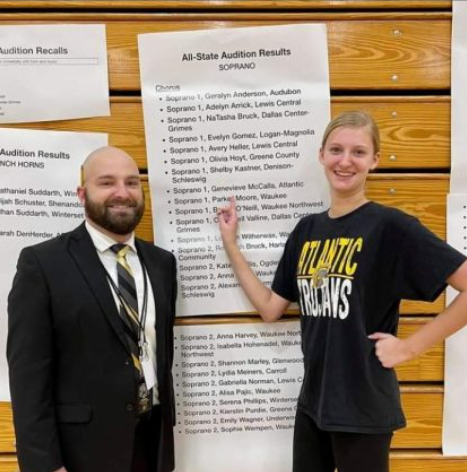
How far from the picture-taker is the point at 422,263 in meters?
1.38

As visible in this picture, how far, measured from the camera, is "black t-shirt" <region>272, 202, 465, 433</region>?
54.9 inches

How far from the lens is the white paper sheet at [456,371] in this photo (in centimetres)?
185

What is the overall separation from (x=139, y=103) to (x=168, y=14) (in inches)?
14.6

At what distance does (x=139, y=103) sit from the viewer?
6.01ft

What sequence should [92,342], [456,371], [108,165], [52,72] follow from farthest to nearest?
[456,371] < [52,72] < [108,165] < [92,342]

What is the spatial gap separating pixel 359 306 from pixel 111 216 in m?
0.85

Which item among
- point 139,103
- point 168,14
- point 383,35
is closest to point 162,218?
point 139,103

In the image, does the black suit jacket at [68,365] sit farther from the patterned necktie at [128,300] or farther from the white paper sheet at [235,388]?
the white paper sheet at [235,388]

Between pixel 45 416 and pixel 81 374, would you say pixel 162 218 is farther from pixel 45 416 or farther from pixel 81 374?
pixel 45 416

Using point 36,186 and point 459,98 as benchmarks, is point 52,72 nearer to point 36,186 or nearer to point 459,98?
point 36,186

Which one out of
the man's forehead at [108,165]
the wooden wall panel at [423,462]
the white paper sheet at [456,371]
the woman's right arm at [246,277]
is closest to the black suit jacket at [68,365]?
the man's forehead at [108,165]

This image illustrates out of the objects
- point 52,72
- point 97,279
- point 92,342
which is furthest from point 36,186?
point 92,342

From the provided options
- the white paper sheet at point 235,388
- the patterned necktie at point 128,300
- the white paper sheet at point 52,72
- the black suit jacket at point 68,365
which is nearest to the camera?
the black suit jacket at point 68,365

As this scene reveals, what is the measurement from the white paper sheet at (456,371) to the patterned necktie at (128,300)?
129cm
